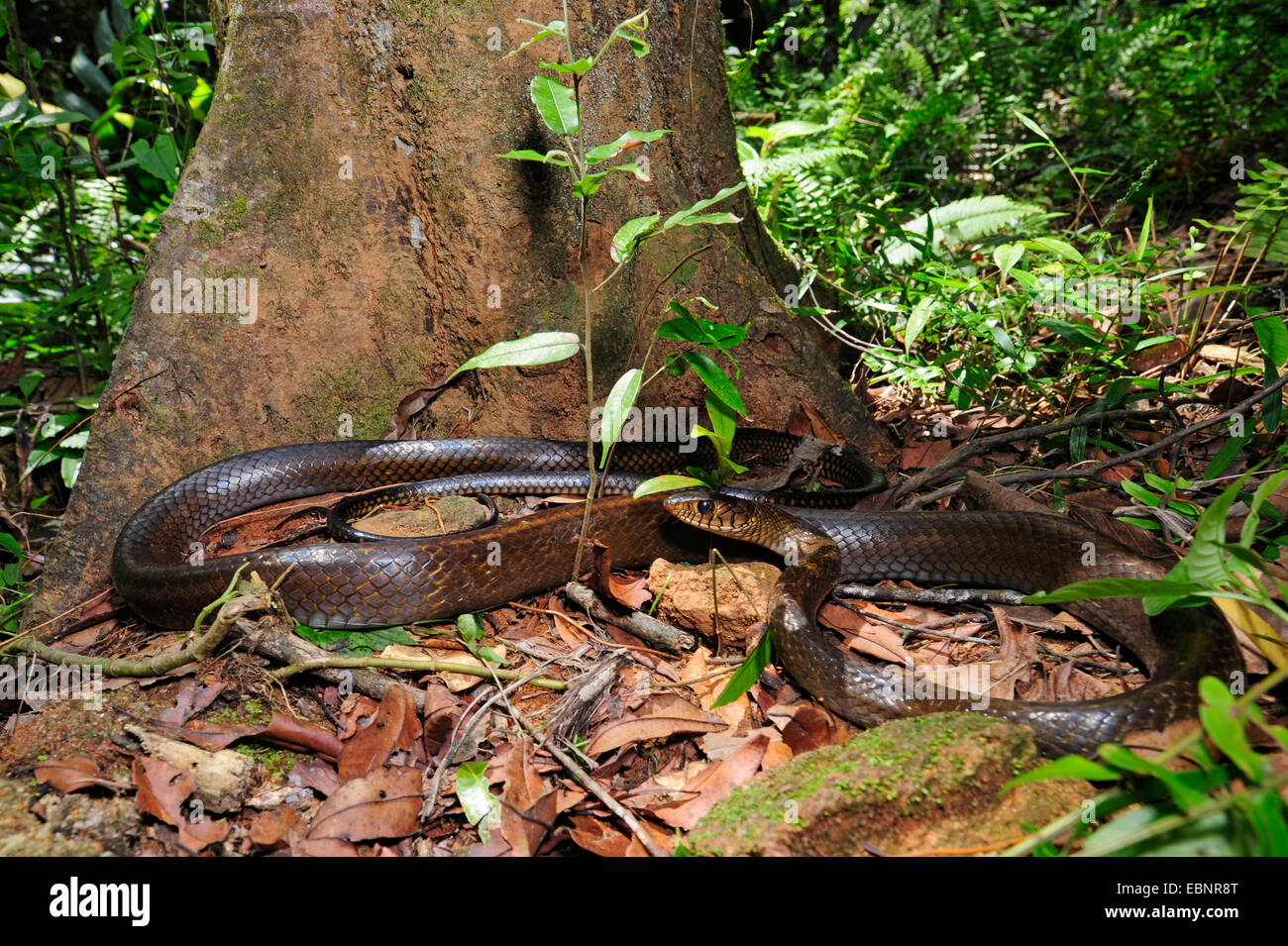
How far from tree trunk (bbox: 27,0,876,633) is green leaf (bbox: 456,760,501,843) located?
120 inches

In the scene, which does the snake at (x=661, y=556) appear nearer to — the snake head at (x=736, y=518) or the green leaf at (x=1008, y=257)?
the snake head at (x=736, y=518)

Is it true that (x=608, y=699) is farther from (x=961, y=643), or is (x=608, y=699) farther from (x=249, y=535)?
(x=249, y=535)

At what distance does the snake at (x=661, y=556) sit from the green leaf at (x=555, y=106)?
211 centimetres

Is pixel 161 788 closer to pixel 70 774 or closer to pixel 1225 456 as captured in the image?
pixel 70 774

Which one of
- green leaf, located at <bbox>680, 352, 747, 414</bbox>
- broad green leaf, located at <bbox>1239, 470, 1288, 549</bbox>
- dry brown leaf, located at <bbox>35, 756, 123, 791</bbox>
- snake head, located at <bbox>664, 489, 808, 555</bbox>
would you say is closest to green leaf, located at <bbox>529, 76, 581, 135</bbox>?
green leaf, located at <bbox>680, 352, 747, 414</bbox>

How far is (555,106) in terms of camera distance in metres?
3.72

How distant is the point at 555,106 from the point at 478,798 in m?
3.10

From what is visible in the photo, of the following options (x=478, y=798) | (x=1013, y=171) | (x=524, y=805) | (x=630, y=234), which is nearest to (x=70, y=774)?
(x=478, y=798)

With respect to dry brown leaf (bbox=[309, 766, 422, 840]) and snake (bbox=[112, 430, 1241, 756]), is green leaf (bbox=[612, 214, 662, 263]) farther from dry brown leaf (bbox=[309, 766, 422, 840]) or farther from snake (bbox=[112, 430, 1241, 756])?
dry brown leaf (bbox=[309, 766, 422, 840])

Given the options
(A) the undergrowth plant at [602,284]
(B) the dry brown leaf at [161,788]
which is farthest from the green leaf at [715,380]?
(B) the dry brown leaf at [161,788]

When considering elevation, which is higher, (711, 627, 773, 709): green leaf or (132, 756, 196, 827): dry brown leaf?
(711, 627, 773, 709): green leaf

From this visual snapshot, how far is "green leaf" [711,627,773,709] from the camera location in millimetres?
3041

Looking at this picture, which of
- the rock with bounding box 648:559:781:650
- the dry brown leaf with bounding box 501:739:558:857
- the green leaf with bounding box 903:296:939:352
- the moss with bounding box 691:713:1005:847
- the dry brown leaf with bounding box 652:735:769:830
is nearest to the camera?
the moss with bounding box 691:713:1005:847

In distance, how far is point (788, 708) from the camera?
363 cm
